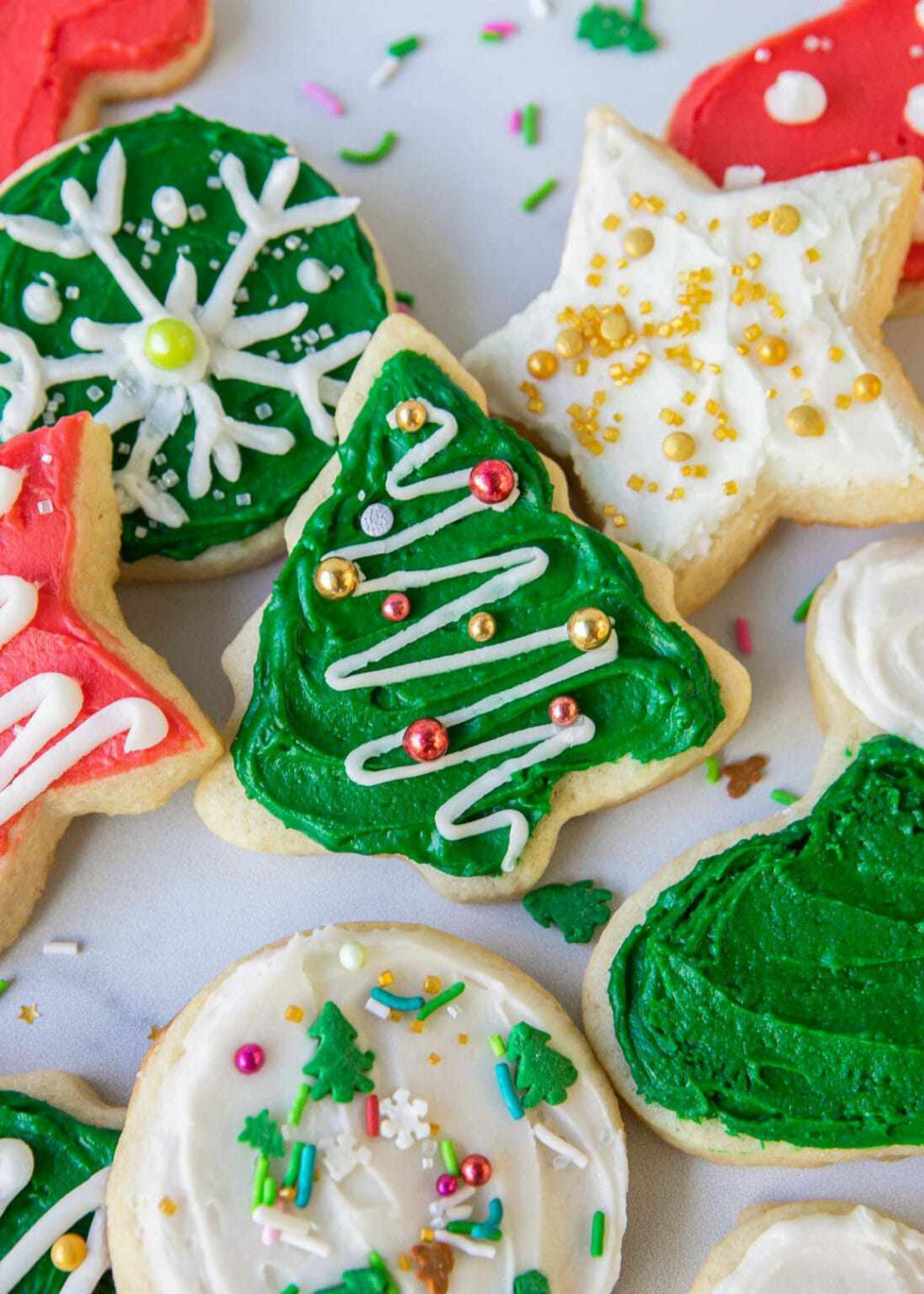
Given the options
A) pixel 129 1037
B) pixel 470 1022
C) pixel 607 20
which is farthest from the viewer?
pixel 607 20

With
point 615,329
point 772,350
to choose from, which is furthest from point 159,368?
point 772,350

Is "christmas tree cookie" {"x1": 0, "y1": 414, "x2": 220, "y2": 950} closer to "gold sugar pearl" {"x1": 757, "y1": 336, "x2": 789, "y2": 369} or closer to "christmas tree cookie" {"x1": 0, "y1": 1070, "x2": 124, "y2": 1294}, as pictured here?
"christmas tree cookie" {"x1": 0, "y1": 1070, "x2": 124, "y2": 1294}

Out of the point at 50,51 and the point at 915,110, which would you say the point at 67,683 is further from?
the point at 915,110

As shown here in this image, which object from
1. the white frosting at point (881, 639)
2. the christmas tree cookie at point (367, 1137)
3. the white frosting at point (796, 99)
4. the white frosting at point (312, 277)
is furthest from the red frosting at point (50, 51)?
the white frosting at point (881, 639)

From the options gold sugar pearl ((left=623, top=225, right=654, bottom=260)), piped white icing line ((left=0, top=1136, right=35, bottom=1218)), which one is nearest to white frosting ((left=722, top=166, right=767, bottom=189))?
gold sugar pearl ((left=623, top=225, right=654, bottom=260))

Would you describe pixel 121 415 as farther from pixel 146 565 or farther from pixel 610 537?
pixel 610 537

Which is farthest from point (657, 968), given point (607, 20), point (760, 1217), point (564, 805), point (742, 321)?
point (607, 20)
